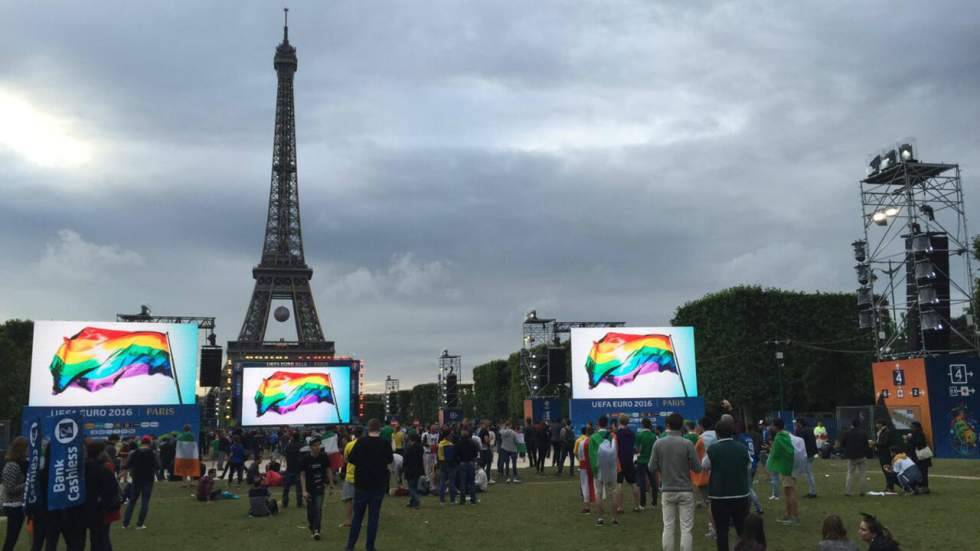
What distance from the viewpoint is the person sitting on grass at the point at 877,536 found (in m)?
5.69

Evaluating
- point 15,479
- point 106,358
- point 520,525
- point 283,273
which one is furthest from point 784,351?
point 283,273

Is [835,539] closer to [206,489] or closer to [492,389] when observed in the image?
[206,489]

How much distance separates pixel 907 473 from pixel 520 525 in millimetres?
8022

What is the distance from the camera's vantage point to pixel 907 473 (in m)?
15.3

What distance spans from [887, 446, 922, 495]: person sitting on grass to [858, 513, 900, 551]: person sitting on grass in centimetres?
1055

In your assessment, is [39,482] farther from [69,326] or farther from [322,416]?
[322,416]

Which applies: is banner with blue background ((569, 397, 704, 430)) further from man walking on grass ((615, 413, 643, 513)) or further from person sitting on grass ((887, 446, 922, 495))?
man walking on grass ((615, 413, 643, 513))

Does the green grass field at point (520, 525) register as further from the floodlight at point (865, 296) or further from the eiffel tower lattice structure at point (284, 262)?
the eiffel tower lattice structure at point (284, 262)

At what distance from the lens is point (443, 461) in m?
16.4

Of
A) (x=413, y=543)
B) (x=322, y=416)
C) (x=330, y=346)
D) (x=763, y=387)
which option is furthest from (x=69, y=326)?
(x=330, y=346)

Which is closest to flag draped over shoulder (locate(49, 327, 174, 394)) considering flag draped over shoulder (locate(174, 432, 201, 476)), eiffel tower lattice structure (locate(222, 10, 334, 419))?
flag draped over shoulder (locate(174, 432, 201, 476))

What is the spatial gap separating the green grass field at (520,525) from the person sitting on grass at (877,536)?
403 cm

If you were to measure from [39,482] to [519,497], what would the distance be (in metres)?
11.0

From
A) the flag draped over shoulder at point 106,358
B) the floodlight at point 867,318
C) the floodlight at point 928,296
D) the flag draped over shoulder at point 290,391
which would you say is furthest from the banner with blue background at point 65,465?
the floodlight at point 867,318
